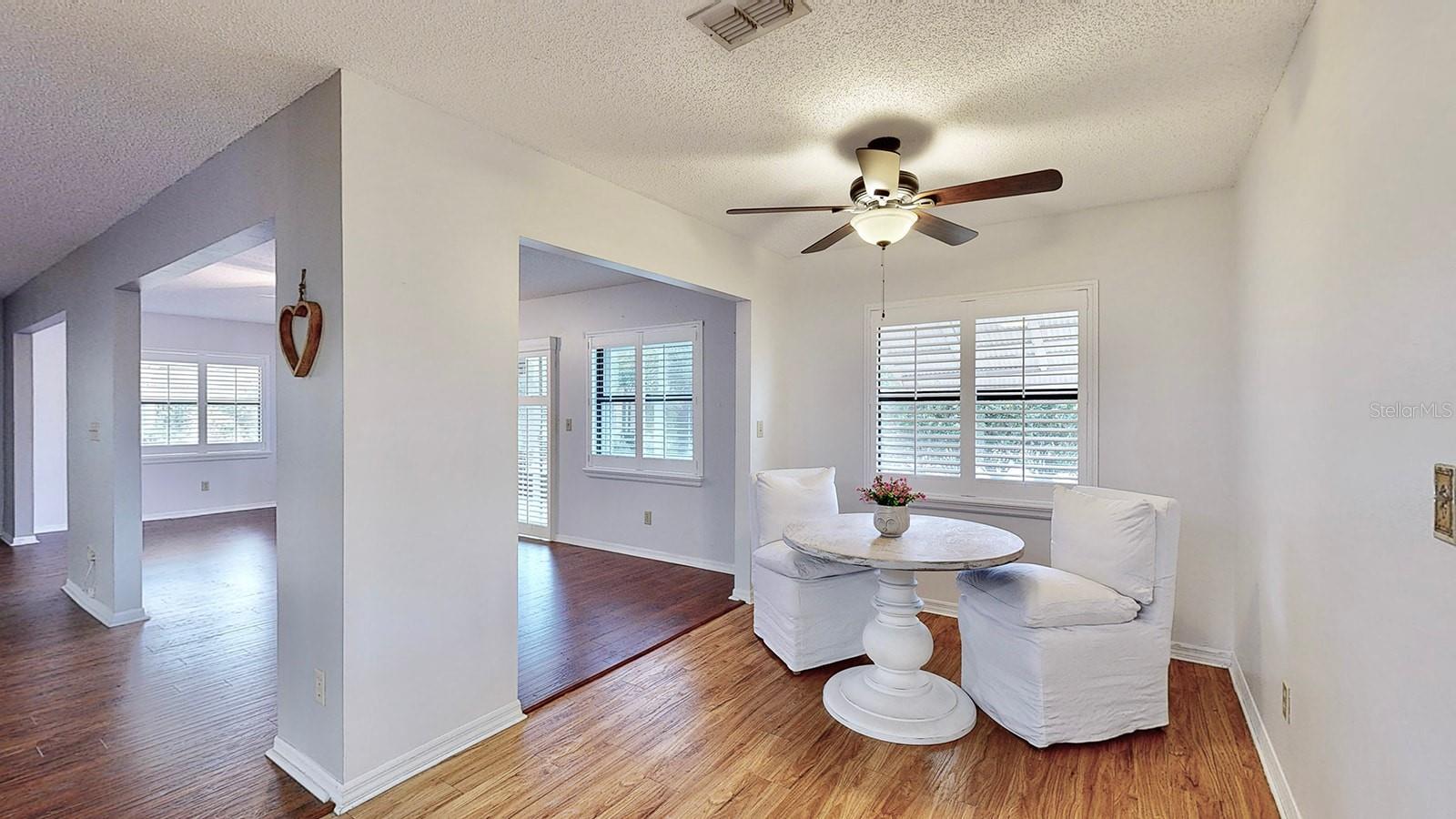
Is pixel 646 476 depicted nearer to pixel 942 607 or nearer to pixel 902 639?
pixel 942 607

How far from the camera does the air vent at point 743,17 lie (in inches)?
69.2

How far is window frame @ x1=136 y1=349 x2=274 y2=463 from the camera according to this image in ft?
24.3

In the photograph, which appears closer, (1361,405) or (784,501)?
(1361,405)

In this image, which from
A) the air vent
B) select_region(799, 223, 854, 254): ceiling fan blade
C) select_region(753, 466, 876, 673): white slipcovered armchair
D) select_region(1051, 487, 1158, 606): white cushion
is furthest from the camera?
select_region(753, 466, 876, 673): white slipcovered armchair

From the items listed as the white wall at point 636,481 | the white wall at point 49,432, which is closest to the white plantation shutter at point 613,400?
the white wall at point 636,481

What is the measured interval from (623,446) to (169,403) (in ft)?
19.7

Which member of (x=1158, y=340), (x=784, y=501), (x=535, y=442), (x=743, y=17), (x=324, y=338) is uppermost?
(x=743, y=17)

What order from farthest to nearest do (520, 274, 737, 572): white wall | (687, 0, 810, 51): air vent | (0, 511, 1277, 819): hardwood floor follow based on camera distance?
(520, 274, 737, 572): white wall
(0, 511, 1277, 819): hardwood floor
(687, 0, 810, 51): air vent

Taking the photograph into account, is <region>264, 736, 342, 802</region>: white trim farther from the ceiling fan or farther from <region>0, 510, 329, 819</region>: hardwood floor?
the ceiling fan

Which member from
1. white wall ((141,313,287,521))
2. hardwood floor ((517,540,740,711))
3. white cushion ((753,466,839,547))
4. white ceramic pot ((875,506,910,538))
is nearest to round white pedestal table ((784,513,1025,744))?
white ceramic pot ((875,506,910,538))

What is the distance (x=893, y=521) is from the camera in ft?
9.14

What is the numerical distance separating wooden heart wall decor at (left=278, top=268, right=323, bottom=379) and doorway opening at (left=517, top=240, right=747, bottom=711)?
79.3 inches

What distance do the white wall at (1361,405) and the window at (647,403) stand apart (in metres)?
3.71

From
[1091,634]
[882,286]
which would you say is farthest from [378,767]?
[882,286]
